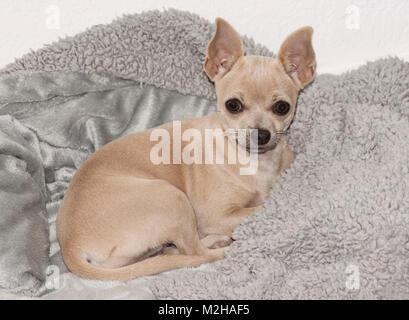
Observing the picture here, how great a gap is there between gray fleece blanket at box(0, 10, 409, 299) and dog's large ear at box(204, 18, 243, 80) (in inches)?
14.4

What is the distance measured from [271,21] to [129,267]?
2.08 meters

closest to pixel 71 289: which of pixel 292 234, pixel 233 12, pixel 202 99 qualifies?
pixel 292 234

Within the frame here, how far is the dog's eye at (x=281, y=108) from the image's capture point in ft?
8.95

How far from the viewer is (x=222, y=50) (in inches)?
110

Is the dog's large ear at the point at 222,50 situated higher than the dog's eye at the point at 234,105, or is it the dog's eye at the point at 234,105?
the dog's large ear at the point at 222,50

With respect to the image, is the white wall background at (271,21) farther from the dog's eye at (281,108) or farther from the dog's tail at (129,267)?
the dog's tail at (129,267)

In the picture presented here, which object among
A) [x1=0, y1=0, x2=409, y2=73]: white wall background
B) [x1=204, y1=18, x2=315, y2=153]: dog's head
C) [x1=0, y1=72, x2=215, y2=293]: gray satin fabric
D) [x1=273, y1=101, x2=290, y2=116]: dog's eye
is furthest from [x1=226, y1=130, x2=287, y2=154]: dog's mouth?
[x1=0, y1=0, x2=409, y2=73]: white wall background

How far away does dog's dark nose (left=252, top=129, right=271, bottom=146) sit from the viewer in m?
2.62

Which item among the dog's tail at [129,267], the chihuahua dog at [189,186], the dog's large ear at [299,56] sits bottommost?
the dog's tail at [129,267]

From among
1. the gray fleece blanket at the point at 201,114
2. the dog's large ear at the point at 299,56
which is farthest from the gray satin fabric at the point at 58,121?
the dog's large ear at the point at 299,56

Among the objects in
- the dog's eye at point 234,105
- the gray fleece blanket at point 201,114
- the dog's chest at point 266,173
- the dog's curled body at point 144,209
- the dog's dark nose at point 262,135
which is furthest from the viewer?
the dog's chest at point 266,173

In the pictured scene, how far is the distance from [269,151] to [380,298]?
1109 mm

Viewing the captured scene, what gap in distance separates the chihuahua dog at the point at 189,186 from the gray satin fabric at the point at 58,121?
316 mm

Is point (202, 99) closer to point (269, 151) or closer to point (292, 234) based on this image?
point (269, 151)
